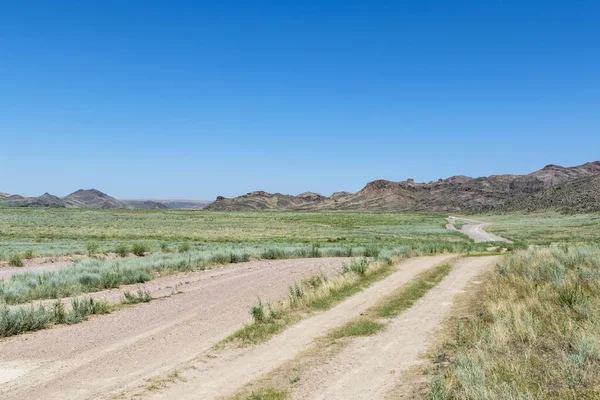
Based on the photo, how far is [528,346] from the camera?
8.01 m

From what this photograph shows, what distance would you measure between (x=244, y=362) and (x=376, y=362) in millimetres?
2564

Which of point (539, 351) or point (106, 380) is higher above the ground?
point (539, 351)

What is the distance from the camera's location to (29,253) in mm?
30375

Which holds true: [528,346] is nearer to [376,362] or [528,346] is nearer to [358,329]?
[376,362]

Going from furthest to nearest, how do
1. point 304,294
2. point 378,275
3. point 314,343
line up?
1. point 378,275
2. point 304,294
3. point 314,343

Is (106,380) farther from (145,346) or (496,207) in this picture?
(496,207)

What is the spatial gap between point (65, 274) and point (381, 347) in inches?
677

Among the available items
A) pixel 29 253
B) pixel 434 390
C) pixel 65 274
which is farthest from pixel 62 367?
pixel 29 253

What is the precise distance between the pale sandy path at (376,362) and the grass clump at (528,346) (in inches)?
24.8

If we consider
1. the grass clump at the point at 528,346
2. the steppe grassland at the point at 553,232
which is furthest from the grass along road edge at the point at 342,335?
the steppe grassland at the point at 553,232

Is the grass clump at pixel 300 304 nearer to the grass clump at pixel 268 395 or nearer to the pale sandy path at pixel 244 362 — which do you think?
the pale sandy path at pixel 244 362

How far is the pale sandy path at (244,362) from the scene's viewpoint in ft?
25.3

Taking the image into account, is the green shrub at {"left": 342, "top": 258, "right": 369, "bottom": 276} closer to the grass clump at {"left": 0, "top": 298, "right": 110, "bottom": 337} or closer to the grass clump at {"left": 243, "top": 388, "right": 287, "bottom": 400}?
the grass clump at {"left": 0, "top": 298, "right": 110, "bottom": 337}

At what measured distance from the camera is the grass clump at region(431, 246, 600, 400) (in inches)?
239
